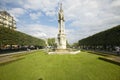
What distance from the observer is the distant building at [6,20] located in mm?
95775

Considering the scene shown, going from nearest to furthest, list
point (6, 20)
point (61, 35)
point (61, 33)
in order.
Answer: point (61, 35) < point (61, 33) < point (6, 20)

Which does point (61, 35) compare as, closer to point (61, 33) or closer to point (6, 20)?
point (61, 33)

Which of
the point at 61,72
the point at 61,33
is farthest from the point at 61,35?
the point at 61,72

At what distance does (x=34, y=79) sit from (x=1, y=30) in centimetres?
3506

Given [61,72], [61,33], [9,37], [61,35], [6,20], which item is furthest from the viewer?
[6,20]

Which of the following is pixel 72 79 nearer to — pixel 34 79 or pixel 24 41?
pixel 34 79

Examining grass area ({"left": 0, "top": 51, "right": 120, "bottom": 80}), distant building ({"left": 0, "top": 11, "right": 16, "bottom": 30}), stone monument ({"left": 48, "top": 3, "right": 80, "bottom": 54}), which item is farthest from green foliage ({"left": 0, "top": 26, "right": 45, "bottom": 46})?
distant building ({"left": 0, "top": 11, "right": 16, "bottom": 30})

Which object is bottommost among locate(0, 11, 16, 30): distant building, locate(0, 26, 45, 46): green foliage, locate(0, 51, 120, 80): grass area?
locate(0, 51, 120, 80): grass area

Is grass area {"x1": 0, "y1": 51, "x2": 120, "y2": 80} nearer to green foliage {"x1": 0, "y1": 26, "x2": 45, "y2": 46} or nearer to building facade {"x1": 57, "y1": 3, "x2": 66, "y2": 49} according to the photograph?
building facade {"x1": 57, "y1": 3, "x2": 66, "y2": 49}

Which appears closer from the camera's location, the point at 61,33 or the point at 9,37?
the point at 61,33

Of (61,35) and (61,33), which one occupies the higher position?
(61,33)

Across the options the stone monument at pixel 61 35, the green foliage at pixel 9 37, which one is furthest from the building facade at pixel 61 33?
the green foliage at pixel 9 37

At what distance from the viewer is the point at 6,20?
102 meters

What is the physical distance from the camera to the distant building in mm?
95775
